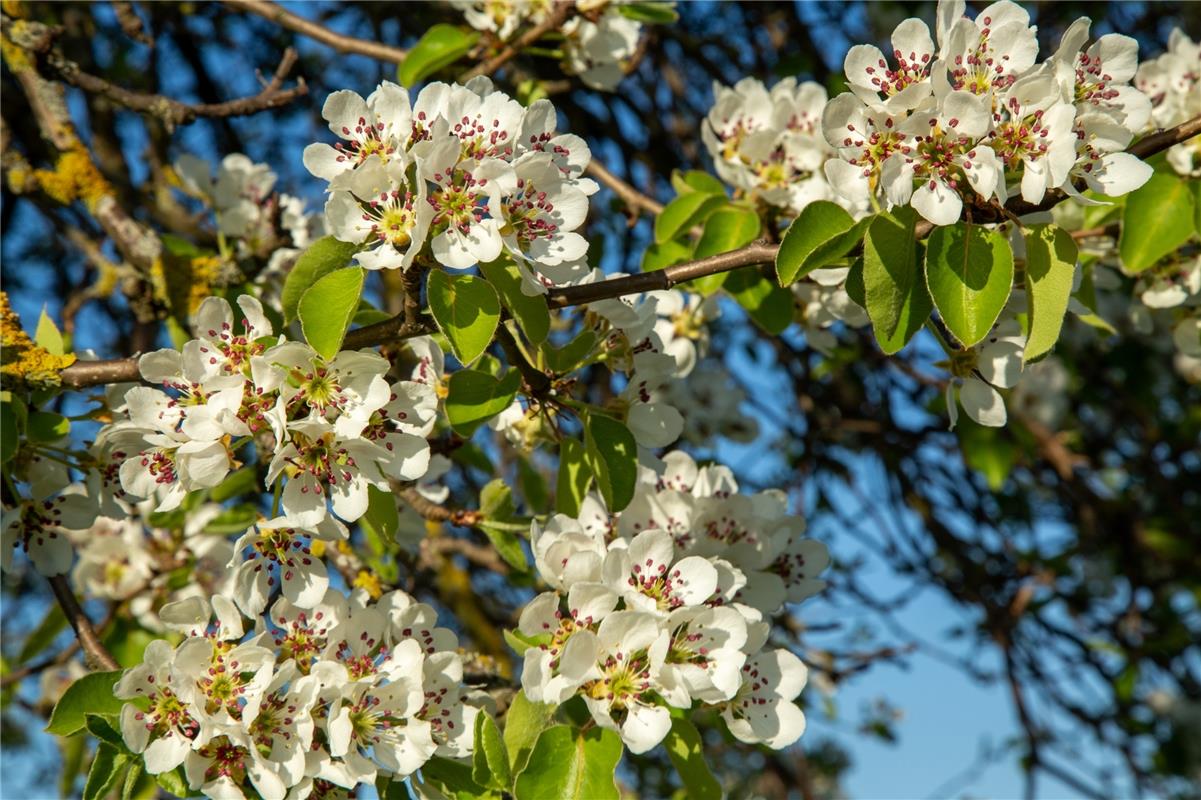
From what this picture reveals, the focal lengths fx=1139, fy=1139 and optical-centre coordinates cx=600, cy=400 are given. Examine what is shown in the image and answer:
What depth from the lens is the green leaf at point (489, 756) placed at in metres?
1.79

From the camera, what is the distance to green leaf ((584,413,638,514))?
6.64 ft

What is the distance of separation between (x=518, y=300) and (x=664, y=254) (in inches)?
34.5

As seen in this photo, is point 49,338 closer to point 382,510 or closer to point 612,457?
point 382,510

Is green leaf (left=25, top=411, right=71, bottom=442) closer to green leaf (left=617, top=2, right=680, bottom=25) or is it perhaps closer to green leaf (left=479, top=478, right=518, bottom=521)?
green leaf (left=479, top=478, right=518, bottom=521)

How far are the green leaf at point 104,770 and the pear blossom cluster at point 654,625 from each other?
684mm

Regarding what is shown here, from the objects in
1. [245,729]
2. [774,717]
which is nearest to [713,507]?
[774,717]

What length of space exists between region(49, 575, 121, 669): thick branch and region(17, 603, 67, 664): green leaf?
607 millimetres

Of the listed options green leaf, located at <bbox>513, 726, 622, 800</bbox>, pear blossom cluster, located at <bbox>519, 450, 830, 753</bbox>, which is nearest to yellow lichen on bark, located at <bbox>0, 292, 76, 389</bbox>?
pear blossom cluster, located at <bbox>519, 450, 830, 753</bbox>

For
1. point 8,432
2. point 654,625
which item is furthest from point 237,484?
point 654,625

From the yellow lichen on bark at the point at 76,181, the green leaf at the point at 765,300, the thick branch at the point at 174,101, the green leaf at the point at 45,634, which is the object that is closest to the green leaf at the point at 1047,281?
the green leaf at the point at 765,300

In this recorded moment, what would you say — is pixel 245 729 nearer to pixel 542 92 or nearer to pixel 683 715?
pixel 683 715

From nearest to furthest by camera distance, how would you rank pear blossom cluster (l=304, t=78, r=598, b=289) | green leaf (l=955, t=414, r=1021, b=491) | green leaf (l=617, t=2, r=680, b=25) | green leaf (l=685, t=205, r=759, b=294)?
pear blossom cluster (l=304, t=78, r=598, b=289) → green leaf (l=685, t=205, r=759, b=294) → green leaf (l=617, t=2, r=680, b=25) → green leaf (l=955, t=414, r=1021, b=491)

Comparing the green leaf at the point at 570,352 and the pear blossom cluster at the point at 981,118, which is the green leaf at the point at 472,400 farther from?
the pear blossom cluster at the point at 981,118

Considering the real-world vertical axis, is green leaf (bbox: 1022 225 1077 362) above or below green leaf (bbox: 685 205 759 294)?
above
